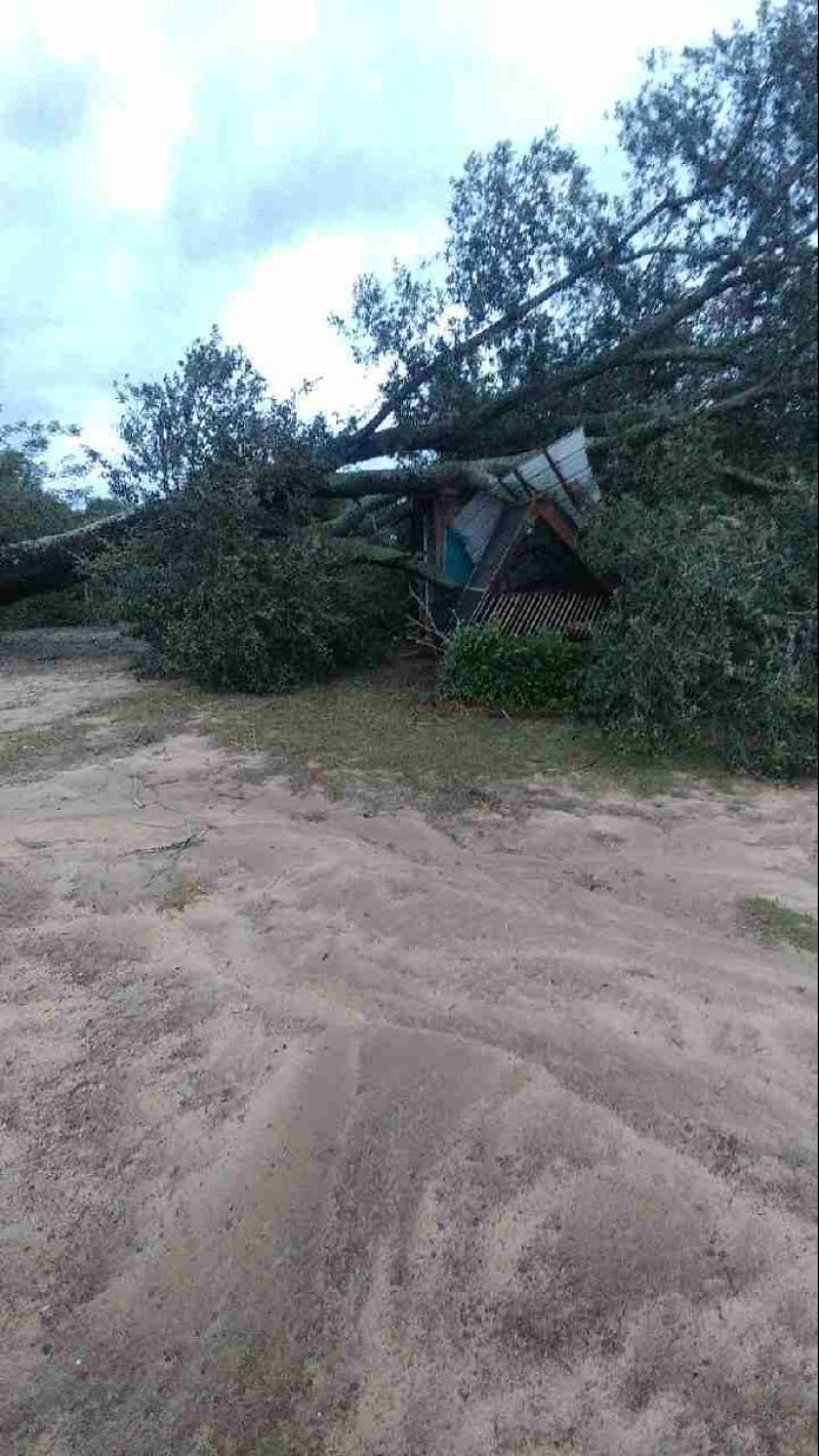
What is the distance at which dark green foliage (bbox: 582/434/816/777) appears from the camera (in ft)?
3.67

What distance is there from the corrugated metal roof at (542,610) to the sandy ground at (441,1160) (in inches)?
57.8

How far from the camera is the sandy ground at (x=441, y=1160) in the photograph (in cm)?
122

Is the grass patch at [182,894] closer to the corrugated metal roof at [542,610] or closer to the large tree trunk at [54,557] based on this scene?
the corrugated metal roof at [542,610]

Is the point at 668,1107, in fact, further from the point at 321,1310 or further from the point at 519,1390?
the point at 321,1310

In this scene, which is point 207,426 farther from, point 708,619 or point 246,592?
point 708,619

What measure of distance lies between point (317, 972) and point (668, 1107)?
4.93ft

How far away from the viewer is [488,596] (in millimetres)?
5977

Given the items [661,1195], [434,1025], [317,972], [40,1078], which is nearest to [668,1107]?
[661,1195]

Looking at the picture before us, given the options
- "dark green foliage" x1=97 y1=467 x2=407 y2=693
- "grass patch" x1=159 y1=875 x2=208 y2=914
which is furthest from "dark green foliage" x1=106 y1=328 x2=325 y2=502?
"grass patch" x1=159 y1=875 x2=208 y2=914

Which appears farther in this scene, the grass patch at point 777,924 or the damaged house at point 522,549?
the damaged house at point 522,549

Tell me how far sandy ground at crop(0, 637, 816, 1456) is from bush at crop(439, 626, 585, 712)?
156 centimetres

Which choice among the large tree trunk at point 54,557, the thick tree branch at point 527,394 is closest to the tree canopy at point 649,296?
the thick tree branch at point 527,394

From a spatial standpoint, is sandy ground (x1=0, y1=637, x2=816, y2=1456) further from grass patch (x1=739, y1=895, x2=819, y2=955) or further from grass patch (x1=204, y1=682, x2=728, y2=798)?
grass patch (x1=204, y1=682, x2=728, y2=798)

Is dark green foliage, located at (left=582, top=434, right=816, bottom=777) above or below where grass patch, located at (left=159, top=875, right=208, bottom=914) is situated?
above
